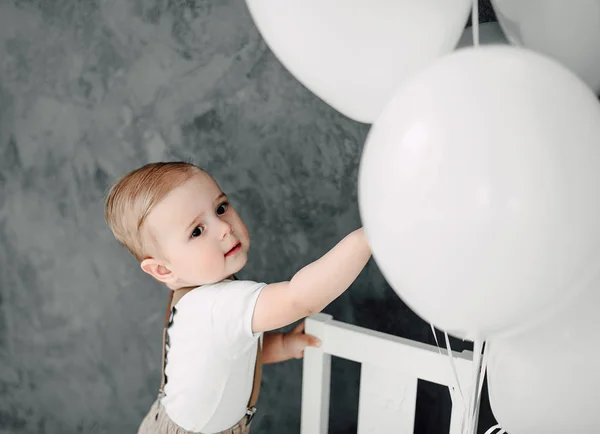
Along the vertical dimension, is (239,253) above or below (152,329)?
above

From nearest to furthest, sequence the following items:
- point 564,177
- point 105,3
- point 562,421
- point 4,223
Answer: point 564,177 → point 562,421 → point 105,3 → point 4,223

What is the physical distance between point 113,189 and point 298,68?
0.38 metres

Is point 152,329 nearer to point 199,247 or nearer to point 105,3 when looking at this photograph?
point 199,247

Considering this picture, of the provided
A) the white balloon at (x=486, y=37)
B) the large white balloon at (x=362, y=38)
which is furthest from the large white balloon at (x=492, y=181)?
the white balloon at (x=486, y=37)

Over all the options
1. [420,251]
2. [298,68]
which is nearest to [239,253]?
[298,68]

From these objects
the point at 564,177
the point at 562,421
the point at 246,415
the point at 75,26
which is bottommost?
the point at 246,415

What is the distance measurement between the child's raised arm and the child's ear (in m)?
0.15

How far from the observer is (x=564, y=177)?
494 mm

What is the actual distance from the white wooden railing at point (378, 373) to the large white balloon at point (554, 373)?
23cm

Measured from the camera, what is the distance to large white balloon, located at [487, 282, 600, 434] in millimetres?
635

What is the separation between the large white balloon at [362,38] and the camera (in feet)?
2.02

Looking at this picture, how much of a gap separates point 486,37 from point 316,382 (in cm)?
62

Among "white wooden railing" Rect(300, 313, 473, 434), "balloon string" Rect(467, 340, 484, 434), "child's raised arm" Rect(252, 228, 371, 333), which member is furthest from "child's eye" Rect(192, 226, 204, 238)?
"balloon string" Rect(467, 340, 484, 434)

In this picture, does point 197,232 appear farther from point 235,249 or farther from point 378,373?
point 378,373
